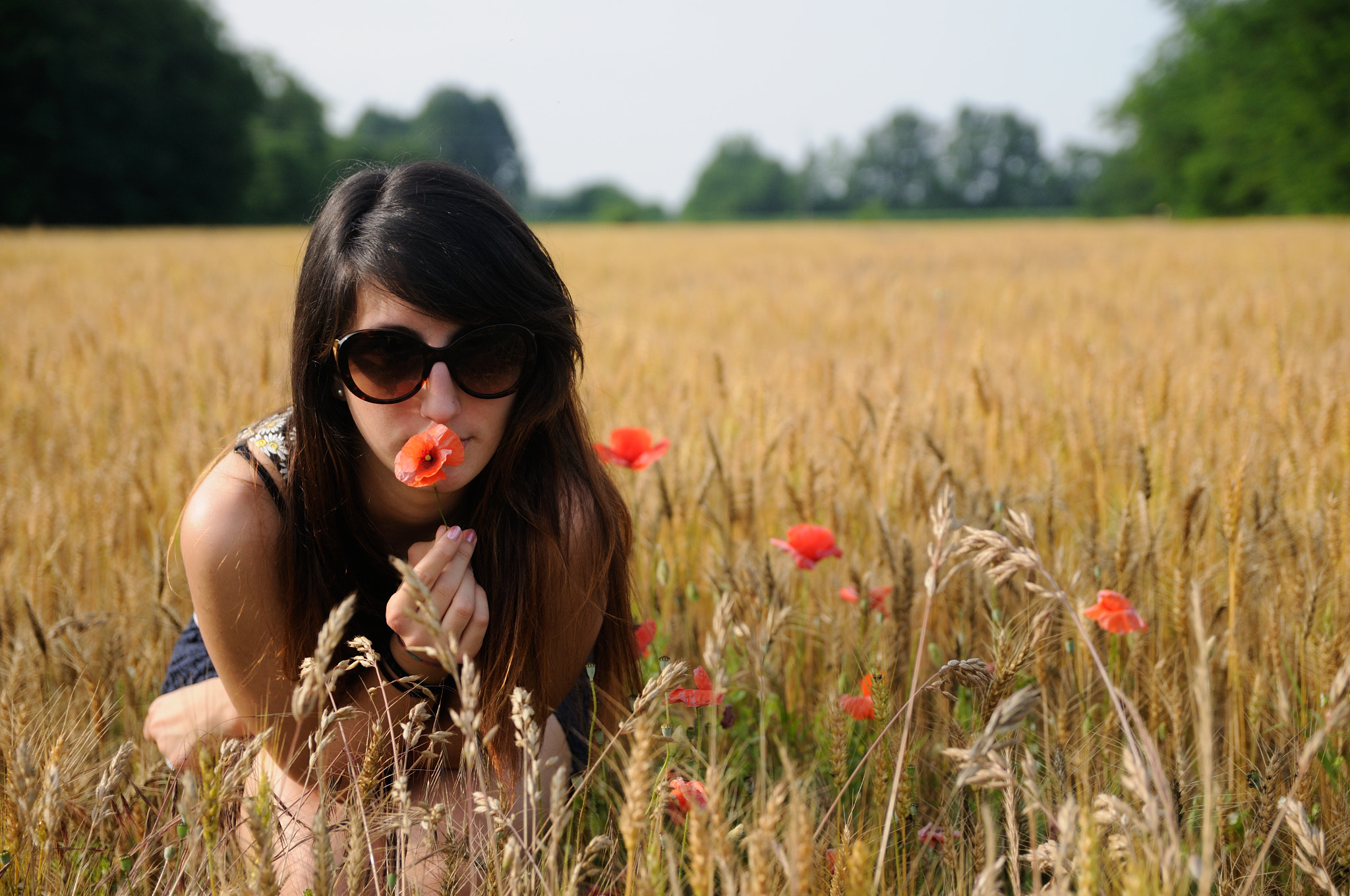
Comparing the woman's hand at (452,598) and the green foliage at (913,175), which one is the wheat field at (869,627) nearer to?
the woman's hand at (452,598)

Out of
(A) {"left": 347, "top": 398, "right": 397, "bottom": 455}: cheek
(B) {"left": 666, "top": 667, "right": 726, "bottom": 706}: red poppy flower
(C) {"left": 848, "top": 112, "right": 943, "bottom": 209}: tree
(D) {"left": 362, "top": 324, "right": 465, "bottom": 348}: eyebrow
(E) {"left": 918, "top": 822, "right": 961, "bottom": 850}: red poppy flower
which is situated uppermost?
(C) {"left": 848, "top": 112, "right": 943, "bottom": 209}: tree

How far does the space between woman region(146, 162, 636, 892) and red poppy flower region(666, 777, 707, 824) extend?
0.25 m

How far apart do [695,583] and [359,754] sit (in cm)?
84

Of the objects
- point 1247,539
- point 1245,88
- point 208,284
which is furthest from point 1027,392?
point 1245,88

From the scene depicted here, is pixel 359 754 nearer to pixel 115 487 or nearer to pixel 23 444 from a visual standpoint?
pixel 115 487

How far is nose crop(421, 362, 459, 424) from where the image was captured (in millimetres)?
1140

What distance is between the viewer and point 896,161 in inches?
3644

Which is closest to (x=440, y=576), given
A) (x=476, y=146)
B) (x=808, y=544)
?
(x=808, y=544)

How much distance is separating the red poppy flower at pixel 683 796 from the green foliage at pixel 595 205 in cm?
5596

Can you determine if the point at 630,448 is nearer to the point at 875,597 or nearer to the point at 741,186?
the point at 875,597

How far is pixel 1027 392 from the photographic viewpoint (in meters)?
2.80

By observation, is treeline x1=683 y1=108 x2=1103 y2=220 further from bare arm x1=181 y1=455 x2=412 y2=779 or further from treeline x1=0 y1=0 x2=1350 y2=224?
bare arm x1=181 y1=455 x2=412 y2=779

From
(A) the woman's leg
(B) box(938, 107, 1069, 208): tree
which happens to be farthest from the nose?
(B) box(938, 107, 1069, 208): tree

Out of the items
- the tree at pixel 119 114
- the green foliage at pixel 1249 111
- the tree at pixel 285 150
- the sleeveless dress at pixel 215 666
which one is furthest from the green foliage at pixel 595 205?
the sleeveless dress at pixel 215 666
